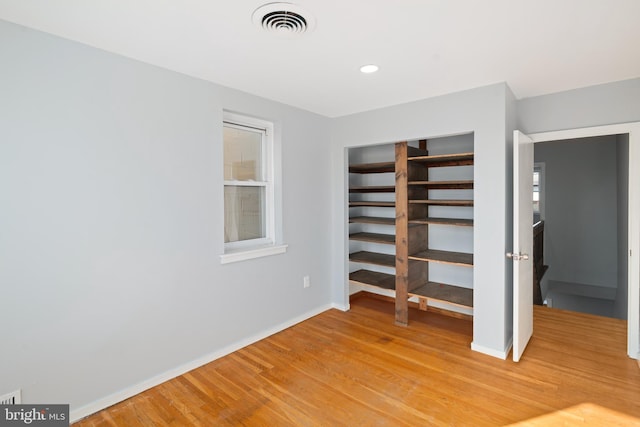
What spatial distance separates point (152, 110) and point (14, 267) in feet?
4.10

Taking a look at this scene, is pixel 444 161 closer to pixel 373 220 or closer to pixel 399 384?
pixel 373 220

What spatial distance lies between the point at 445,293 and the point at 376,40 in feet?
8.44

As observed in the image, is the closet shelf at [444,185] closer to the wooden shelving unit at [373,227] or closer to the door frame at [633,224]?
the wooden shelving unit at [373,227]

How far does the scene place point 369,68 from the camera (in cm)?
237

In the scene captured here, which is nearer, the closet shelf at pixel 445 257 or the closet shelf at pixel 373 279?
the closet shelf at pixel 445 257

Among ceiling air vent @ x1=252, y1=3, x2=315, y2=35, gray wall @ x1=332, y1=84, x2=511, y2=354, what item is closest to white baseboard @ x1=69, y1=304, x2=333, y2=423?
gray wall @ x1=332, y1=84, x2=511, y2=354

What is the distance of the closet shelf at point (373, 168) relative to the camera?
3795 millimetres

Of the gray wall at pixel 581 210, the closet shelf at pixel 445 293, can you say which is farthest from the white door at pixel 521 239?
the gray wall at pixel 581 210

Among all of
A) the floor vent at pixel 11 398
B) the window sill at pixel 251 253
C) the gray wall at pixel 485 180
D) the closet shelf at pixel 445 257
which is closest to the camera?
the floor vent at pixel 11 398

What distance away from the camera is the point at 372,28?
181cm

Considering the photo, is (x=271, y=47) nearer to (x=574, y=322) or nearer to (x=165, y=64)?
(x=165, y=64)

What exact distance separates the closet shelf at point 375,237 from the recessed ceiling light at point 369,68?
1.91 metres

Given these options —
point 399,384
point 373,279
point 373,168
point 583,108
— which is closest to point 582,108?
point 583,108

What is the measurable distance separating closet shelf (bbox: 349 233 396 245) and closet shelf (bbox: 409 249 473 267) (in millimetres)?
343
